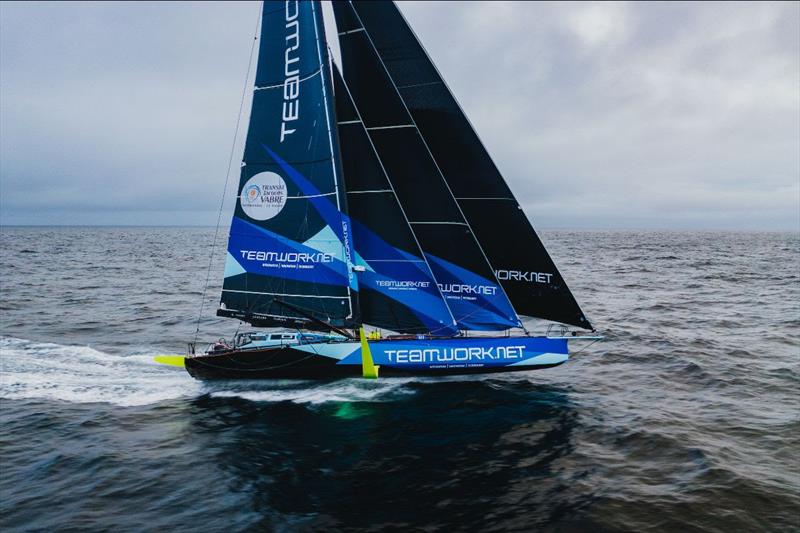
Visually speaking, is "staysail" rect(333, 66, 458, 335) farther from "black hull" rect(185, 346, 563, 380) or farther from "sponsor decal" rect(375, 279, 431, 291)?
"black hull" rect(185, 346, 563, 380)

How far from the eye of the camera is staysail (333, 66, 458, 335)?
17.7 metres

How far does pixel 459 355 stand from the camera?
17141 mm

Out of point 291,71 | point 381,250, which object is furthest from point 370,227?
point 291,71

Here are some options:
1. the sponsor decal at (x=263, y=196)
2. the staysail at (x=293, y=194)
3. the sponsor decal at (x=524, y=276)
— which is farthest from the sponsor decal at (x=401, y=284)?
the sponsor decal at (x=263, y=196)

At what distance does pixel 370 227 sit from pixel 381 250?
0.86 m

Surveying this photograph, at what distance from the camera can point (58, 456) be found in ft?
44.8

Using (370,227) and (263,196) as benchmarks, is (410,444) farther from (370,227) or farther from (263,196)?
(263,196)

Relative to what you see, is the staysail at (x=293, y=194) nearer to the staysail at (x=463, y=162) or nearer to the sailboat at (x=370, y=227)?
the sailboat at (x=370, y=227)

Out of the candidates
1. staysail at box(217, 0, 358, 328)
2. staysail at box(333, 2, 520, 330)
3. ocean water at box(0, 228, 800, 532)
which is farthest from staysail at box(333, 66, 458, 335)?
ocean water at box(0, 228, 800, 532)

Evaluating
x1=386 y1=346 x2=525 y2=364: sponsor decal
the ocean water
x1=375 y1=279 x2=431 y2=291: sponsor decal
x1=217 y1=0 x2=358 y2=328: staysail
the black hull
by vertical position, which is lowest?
the ocean water

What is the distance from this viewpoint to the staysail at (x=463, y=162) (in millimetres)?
18047

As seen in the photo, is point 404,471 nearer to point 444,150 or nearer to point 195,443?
point 195,443

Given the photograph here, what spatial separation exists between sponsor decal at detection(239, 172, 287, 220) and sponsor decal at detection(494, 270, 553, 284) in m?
7.81

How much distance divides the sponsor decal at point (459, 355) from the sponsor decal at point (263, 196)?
6171 millimetres
